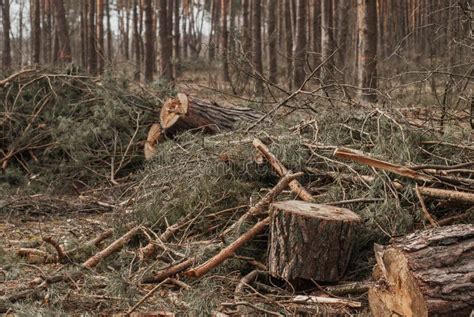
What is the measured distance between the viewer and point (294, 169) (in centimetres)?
477

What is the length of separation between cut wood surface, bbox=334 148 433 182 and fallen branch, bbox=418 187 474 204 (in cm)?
10

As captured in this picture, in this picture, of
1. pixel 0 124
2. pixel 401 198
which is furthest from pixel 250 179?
pixel 0 124

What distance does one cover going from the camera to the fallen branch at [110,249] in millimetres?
4375

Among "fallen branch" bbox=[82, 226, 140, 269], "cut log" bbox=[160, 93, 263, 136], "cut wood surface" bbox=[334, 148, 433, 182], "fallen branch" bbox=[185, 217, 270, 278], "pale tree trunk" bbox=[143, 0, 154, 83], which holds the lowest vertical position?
"fallen branch" bbox=[82, 226, 140, 269]

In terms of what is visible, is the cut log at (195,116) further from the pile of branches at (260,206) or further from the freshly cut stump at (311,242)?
the freshly cut stump at (311,242)

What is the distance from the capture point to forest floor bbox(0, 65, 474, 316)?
373 cm

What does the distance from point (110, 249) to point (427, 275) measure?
2449 millimetres

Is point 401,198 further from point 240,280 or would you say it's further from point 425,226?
point 240,280

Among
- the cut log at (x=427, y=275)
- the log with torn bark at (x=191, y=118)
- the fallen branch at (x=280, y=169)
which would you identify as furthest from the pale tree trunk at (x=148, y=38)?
the cut log at (x=427, y=275)

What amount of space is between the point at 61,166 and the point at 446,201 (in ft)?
16.2

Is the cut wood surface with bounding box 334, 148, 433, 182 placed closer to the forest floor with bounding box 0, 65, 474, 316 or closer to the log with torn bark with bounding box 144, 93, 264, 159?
the forest floor with bounding box 0, 65, 474, 316

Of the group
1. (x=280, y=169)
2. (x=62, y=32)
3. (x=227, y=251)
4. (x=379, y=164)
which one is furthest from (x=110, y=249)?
(x=62, y=32)

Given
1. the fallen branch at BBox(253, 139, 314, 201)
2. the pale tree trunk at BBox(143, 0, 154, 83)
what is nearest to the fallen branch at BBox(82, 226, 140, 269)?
the fallen branch at BBox(253, 139, 314, 201)

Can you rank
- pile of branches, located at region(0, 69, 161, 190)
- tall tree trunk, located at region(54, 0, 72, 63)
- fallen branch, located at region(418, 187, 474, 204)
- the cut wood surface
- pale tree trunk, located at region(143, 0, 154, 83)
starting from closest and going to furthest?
fallen branch, located at region(418, 187, 474, 204) → the cut wood surface → pile of branches, located at region(0, 69, 161, 190) → pale tree trunk, located at region(143, 0, 154, 83) → tall tree trunk, located at region(54, 0, 72, 63)
